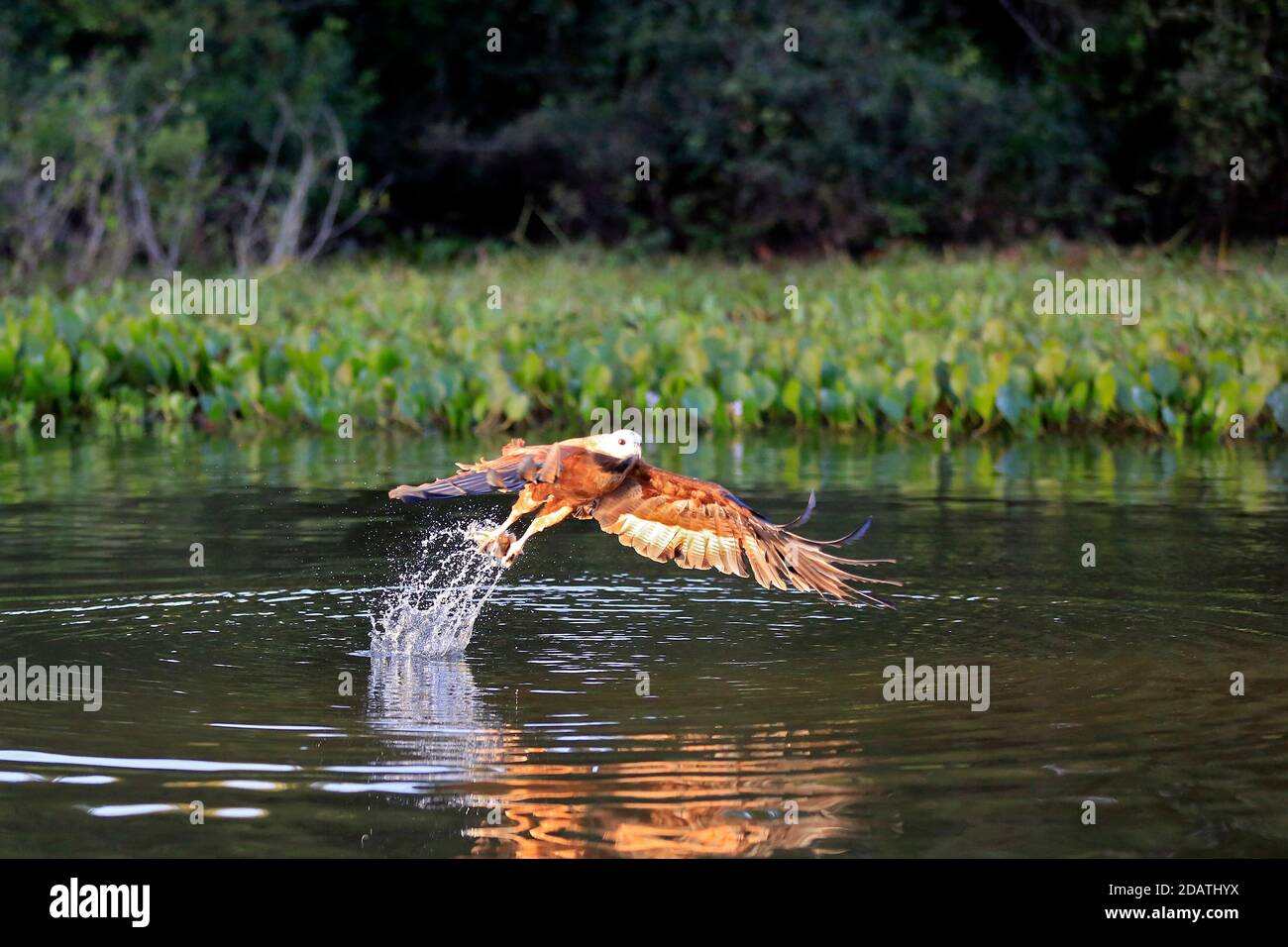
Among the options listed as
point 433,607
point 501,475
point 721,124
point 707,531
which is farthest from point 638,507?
point 721,124

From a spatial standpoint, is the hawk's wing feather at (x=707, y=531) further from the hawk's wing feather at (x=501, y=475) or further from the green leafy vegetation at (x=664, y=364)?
the green leafy vegetation at (x=664, y=364)

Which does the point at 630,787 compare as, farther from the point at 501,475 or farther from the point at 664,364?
the point at 664,364

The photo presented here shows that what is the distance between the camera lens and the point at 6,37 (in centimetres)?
2666

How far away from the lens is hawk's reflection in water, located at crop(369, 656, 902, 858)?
494 centimetres

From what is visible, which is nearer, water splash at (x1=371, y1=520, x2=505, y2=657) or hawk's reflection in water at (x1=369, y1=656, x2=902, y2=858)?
hawk's reflection in water at (x1=369, y1=656, x2=902, y2=858)

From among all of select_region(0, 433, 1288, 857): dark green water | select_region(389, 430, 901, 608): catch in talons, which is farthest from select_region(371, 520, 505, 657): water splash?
select_region(389, 430, 901, 608): catch in talons

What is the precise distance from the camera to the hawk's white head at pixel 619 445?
20.3ft

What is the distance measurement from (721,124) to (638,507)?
73.6ft

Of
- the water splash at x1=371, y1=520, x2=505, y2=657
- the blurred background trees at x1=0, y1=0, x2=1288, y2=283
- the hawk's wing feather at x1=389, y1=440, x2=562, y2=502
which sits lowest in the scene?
Result: the water splash at x1=371, y1=520, x2=505, y2=657

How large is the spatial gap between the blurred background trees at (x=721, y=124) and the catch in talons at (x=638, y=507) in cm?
1896

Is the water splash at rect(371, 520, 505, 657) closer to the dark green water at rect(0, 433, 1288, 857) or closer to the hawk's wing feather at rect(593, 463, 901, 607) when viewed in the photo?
the dark green water at rect(0, 433, 1288, 857)

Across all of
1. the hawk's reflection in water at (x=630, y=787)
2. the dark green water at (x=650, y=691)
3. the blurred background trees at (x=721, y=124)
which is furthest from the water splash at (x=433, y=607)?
the blurred background trees at (x=721, y=124)

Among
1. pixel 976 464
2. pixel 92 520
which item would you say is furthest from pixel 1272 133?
pixel 92 520

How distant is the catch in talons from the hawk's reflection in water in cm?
61
